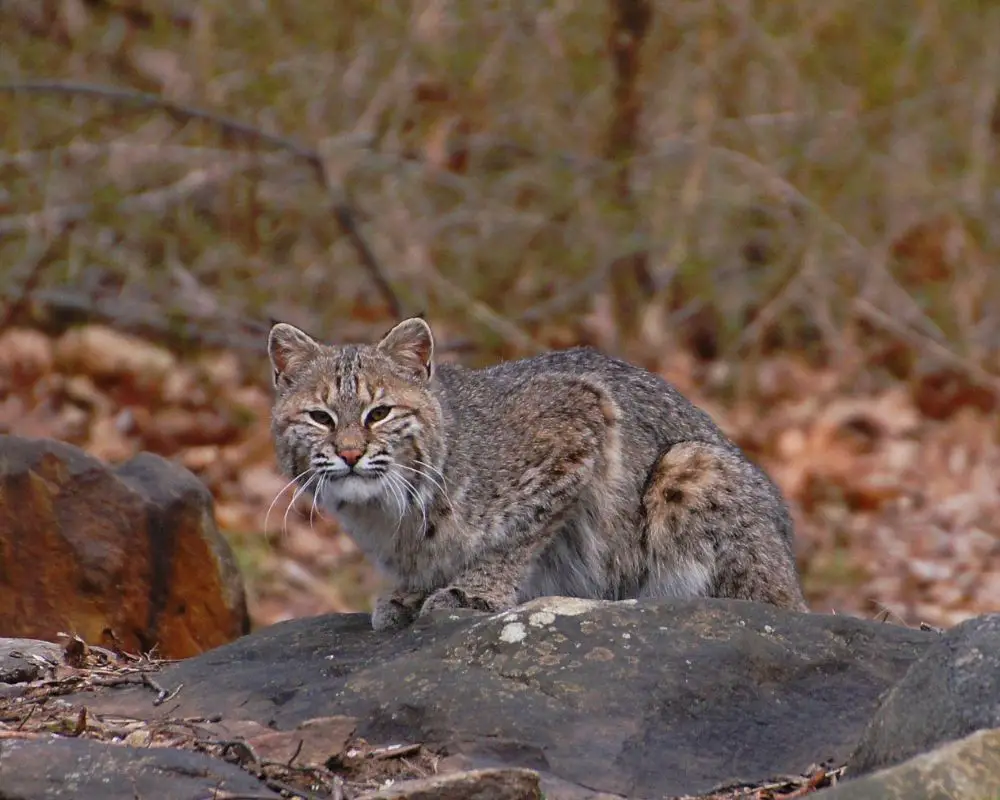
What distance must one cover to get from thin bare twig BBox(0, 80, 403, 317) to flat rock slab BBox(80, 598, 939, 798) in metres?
6.88

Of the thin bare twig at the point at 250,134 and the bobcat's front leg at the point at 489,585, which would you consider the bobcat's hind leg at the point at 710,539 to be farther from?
the thin bare twig at the point at 250,134

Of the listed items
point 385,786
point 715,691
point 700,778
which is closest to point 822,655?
point 715,691

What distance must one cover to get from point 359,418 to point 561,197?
26.2 feet

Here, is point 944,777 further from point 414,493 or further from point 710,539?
point 414,493

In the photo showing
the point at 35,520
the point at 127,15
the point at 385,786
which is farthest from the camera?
the point at 127,15

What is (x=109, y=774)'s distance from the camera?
4191mm

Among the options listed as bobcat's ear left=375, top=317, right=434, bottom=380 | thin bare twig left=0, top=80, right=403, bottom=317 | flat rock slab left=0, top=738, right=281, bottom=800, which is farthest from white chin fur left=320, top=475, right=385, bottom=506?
thin bare twig left=0, top=80, right=403, bottom=317

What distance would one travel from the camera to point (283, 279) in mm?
13336

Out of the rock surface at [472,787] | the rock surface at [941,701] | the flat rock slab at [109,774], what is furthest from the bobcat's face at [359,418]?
the rock surface at [941,701]

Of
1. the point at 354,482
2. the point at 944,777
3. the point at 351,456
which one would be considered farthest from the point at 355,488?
the point at 944,777

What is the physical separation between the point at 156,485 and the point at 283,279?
637 cm

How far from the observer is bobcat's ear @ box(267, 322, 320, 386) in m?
6.46

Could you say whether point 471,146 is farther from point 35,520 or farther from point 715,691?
point 715,691

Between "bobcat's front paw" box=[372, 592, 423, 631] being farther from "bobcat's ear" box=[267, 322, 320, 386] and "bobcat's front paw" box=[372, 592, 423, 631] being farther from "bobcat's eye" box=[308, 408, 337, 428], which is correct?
"bobcat's ear" box=[267, 322, 320, 386]
